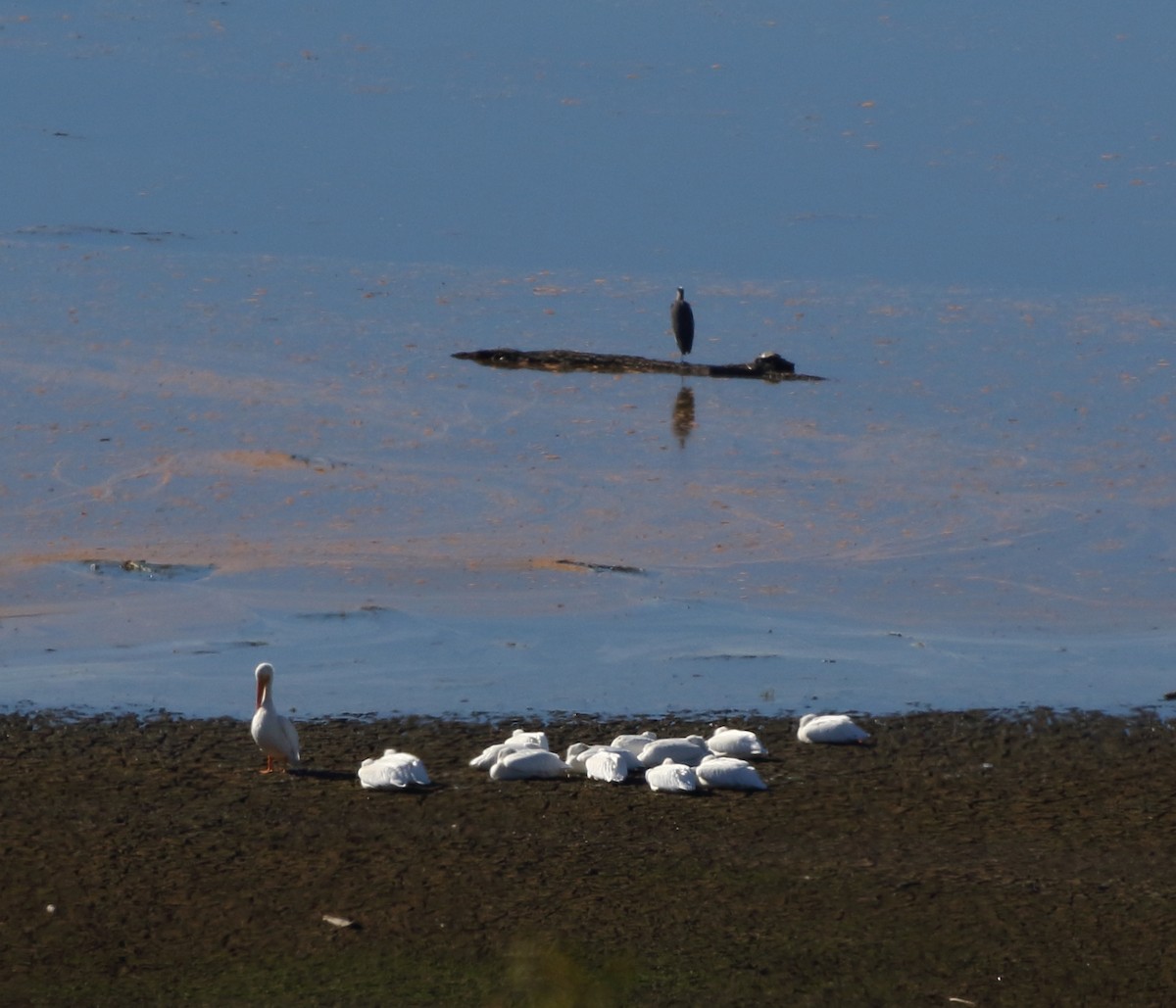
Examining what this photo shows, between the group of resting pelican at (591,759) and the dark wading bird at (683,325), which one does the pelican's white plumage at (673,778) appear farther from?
the dark wading bird at (683,325)

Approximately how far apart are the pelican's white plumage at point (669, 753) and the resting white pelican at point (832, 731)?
2.84 ft

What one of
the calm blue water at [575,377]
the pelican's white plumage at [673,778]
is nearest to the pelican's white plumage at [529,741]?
the pelican's white plumage at [673,778]

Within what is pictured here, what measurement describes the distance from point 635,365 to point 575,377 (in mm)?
982

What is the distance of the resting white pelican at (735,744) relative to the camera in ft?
36.9

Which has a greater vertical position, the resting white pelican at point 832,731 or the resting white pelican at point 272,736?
the resting white pelican at point 832,731

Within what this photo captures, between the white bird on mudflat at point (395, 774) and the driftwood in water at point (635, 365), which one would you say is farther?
the driftwood in water at point (635, 365)

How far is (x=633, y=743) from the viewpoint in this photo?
1118cm

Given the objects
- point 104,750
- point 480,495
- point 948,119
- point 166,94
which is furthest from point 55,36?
point 104,750

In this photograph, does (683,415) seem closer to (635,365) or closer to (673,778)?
(635,365)

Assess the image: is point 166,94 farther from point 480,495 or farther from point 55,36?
point 480,495

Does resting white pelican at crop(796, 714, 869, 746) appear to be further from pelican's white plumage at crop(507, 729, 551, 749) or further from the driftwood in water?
A: the driftwood in water

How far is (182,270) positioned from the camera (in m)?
32.2

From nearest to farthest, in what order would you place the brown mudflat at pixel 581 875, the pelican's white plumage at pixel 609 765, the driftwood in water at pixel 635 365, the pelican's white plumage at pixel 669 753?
the brown mudflat at pixel 581 875 → the pelican's white plumage at pixel 609 765 → the pelican's white plumage at pixel 669 753 → the driftwood in water at pixel 635 365

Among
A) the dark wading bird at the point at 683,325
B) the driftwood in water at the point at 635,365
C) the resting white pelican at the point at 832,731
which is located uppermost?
the dark wading bird at the point at 683,325
